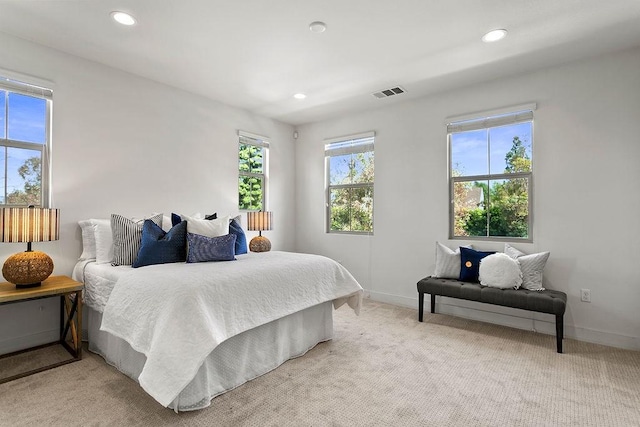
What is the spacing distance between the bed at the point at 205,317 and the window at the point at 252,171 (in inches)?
73.8

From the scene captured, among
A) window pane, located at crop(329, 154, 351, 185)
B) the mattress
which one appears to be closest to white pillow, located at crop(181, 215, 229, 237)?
the mattress

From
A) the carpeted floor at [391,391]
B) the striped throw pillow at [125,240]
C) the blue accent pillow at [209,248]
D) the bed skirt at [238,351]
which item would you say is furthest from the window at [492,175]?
the striped throw pillow at [125,240]

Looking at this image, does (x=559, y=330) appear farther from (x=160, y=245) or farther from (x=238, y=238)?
(x=160, y=245)

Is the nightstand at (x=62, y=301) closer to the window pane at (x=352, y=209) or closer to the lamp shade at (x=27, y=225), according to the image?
the lamp shade at (x=27, y=225)

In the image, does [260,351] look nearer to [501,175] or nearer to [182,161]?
[182,161]

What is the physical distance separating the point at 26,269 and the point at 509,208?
4408 mm

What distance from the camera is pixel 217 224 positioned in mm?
3211

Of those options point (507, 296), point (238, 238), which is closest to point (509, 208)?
point (507, 296)

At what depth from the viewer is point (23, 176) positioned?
9.33 feet

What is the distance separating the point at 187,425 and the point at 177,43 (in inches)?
113

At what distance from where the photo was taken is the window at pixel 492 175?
3.52 meters

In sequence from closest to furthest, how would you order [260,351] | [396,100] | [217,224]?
[260,351]
[217,224]
[396,100]

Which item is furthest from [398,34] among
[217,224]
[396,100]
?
[217,224]

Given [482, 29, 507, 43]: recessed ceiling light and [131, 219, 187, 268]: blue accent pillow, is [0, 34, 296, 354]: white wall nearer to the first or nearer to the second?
[131, 219, 187, 268]: blue accent pillow
